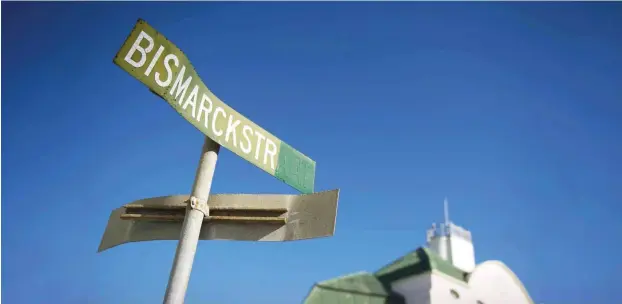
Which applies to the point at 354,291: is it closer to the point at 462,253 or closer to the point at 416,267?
the point at 416,267

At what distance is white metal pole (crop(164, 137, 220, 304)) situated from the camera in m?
3.10

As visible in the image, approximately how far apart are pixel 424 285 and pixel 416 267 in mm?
946

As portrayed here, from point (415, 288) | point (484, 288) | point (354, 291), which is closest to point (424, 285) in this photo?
point (415, 288)

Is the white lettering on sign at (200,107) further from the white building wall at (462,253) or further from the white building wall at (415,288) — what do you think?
the white building wall at (462,253)

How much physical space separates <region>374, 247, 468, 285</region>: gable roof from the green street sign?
51.6 ft

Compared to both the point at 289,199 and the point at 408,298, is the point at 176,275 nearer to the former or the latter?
the point at 289,199

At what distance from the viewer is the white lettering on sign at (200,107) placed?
3260mm

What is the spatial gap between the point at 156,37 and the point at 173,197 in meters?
1.41

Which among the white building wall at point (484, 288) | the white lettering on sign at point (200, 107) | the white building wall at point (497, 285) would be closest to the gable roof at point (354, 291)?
the white building wall at point (484, 288)

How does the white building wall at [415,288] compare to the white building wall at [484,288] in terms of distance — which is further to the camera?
the white building wall at [484,288]

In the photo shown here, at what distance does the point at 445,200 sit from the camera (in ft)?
105

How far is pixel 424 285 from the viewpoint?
18109 millimetres

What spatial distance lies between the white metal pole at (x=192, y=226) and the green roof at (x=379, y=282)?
14.8 metres

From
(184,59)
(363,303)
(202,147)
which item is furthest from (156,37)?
A: (363,303)
